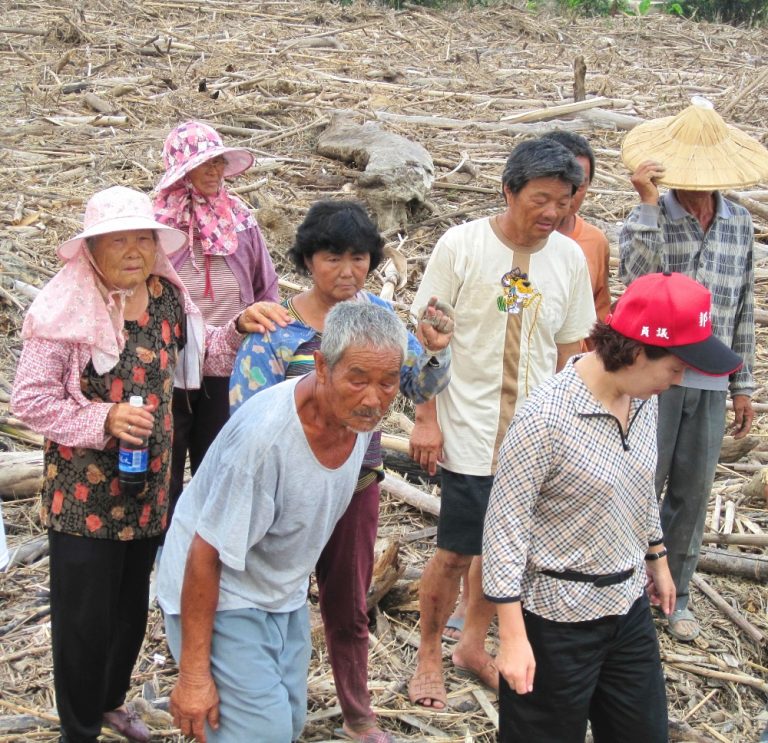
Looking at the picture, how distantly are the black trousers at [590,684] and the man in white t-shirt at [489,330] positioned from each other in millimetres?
1009

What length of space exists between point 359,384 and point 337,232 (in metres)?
0.96

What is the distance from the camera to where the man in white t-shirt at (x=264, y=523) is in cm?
281

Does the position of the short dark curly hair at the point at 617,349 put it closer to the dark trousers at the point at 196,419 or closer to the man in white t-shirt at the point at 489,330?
the man in white t-shirt at the point at 489,330

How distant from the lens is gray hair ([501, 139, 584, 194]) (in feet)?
12.7

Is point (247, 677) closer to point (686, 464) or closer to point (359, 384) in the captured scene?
point (359, 384)

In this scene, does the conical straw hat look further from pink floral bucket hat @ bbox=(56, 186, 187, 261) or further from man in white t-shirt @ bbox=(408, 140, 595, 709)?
pink floral bucket hat @ bbox=(56, 186, 187, 261)

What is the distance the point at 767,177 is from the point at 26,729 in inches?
148

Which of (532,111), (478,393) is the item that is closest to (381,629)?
(478,393)

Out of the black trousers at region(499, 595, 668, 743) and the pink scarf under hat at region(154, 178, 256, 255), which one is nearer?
the black trousers at region(499, 595, 668, 743)

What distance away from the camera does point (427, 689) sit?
423 cm

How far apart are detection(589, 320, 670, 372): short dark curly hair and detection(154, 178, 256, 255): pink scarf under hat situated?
76.9 inches

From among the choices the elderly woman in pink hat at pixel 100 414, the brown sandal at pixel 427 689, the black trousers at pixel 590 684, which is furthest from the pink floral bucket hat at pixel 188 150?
the black trousers at pixel 590 684

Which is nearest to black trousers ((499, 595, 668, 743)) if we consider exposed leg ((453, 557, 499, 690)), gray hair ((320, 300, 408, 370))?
gray hair ((320, 300, 408, 370))

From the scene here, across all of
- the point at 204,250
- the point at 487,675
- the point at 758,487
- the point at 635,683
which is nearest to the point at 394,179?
the point at 758,487
